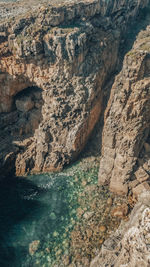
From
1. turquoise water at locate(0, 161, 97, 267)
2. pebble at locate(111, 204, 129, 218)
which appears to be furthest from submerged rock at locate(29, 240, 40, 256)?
pebble at locate(111, 204, 129, 218)

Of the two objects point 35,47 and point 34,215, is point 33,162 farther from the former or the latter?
point 35,47

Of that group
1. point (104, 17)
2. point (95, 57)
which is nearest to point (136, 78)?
point (95, 57)

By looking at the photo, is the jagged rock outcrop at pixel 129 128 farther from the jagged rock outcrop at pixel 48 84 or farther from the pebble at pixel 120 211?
the jagged rock outcrop at pixel 48 84

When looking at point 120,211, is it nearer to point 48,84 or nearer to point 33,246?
point 33,246

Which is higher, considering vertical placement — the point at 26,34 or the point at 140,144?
the point at 26,34

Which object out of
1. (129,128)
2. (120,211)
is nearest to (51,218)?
(120,211)

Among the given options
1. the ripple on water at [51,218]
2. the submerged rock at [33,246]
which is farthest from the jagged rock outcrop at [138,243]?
the submerged rock at [33,246]
